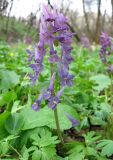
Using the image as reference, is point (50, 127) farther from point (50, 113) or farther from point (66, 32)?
point (66, 32)

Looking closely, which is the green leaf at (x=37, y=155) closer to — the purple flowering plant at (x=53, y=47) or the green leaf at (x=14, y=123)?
the purple flowering plant at (x=53, y=47)

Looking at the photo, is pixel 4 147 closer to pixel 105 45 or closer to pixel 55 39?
pixel 55 39

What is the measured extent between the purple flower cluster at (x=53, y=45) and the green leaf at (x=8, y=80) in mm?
1358

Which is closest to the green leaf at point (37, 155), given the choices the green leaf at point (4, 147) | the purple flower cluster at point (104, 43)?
the green leaf at point (4, 147)

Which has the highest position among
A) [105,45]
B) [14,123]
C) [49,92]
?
[105,45]

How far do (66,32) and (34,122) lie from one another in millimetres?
659

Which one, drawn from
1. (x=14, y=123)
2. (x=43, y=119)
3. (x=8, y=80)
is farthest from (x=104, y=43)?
(x=14, y=123)

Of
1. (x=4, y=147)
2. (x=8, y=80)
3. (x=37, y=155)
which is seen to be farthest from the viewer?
(x=8, y=80)

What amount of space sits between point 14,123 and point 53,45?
2.07 ft

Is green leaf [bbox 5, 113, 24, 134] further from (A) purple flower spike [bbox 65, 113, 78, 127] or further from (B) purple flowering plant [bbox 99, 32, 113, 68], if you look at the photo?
(B) purple flowering plant [bbox 99, 32, 113, 68]

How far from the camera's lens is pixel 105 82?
3.67m

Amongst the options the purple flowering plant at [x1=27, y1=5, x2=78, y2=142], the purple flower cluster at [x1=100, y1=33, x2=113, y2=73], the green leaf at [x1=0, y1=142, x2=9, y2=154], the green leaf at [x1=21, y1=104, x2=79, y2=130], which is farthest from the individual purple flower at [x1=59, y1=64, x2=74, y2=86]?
the purple flower cluster at [x1=100, y1=33, x2=113, y2=73]

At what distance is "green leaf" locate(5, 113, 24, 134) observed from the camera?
2.27m

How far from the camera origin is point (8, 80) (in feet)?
11.4
